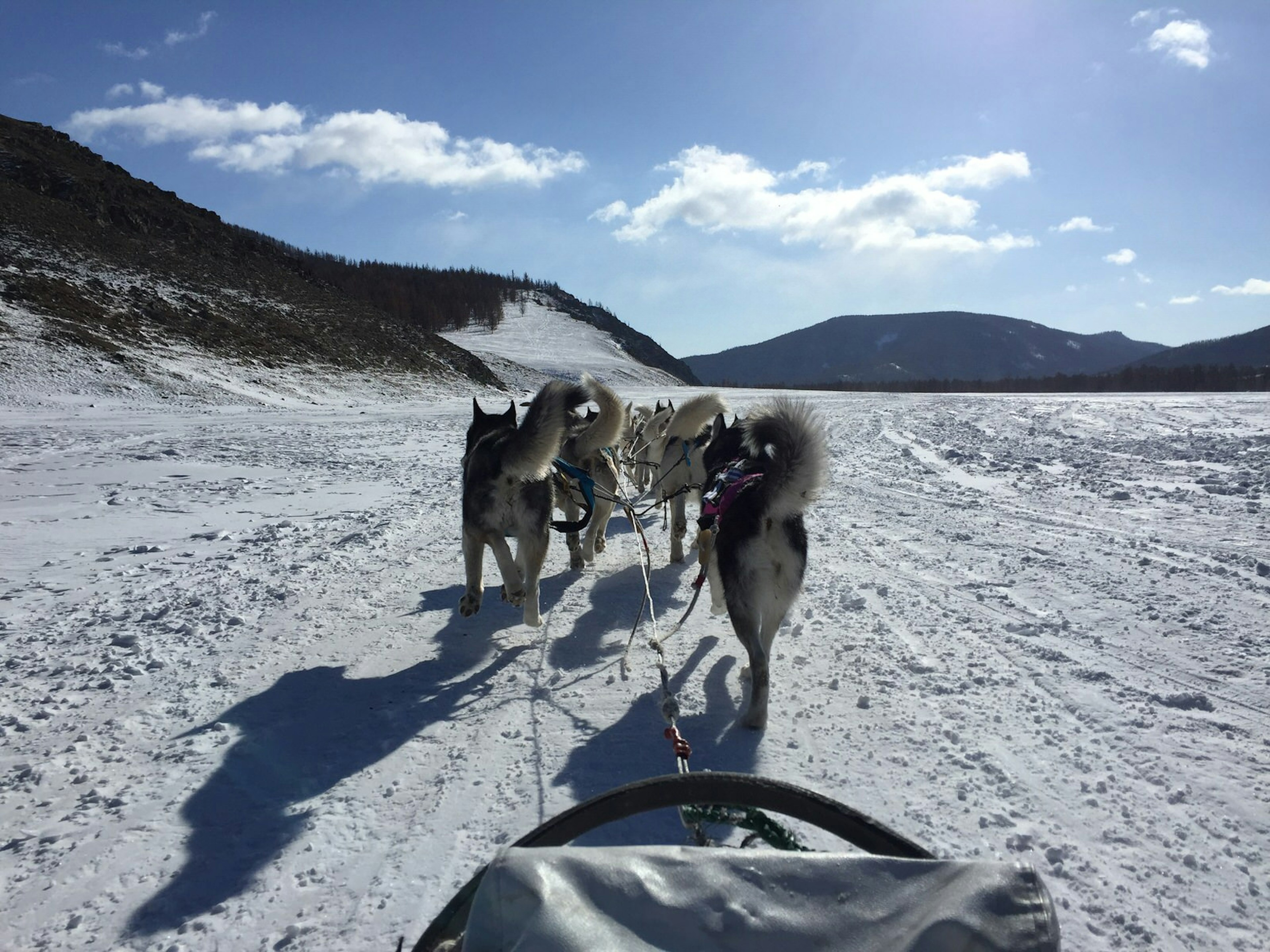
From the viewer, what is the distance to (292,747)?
3328 millimetres

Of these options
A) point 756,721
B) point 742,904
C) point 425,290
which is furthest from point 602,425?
point 425,290

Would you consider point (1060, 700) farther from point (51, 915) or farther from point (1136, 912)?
point (51, 915)

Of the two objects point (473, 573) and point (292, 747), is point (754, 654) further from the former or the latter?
point (292, 747)

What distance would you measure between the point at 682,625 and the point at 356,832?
2853 millimetres

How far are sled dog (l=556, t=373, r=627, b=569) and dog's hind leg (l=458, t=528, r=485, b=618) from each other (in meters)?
1.12

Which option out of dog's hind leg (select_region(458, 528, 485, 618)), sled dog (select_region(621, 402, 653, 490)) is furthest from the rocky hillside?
dog's hind leg (select_region(458, 528, 485, 618))

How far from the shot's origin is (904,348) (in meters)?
178

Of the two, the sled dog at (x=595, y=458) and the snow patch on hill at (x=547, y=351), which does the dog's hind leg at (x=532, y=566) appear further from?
the snow patch on hill at (x=547, y=351)

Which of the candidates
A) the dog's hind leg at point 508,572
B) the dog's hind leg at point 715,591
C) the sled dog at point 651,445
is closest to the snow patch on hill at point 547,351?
the sled dog at point 651,445

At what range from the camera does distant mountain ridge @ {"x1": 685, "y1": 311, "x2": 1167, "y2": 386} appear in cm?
16175

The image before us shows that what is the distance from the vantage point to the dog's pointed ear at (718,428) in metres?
6.57

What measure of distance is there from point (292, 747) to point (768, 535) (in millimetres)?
2602

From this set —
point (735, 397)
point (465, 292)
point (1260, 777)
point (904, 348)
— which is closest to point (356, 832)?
point (1260, 777)

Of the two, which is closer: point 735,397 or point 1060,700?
point 1060,700
